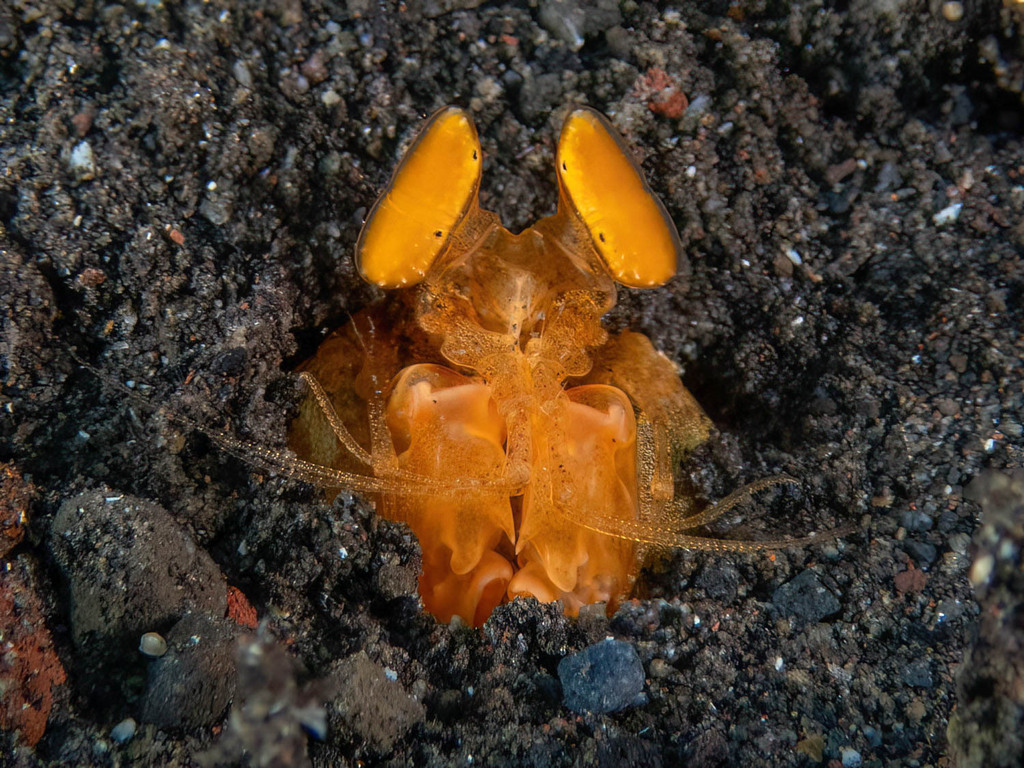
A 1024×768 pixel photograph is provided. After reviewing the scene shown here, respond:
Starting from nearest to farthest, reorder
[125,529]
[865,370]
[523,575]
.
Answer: [125,529]
[523,575]
[865,370]

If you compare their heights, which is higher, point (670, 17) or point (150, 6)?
point (670, 17)

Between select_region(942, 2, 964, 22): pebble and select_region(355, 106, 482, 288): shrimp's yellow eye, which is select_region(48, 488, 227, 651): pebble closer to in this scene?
select_region(355, 106, 482, 288): shrimp's yellow eye

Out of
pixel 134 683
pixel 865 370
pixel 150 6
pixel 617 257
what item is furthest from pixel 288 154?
pixel 865 370

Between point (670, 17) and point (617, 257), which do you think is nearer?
point (617, 257)

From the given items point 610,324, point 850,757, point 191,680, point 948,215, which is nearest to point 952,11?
point 948,215

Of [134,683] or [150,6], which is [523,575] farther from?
[150,6]

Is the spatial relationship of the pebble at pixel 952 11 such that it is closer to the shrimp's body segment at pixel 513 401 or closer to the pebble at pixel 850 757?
the shrimp's body segment at pixel 513 401

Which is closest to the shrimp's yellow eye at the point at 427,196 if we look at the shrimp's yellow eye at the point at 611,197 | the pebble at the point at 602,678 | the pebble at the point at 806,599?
the shrimp's yellow eye at the point at 611,197

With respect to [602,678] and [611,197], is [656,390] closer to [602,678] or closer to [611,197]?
[611,197]

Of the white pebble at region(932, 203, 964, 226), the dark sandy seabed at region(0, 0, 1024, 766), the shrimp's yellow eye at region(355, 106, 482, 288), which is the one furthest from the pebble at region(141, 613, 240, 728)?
the white pebble at region(932, 203, 964, 226)
